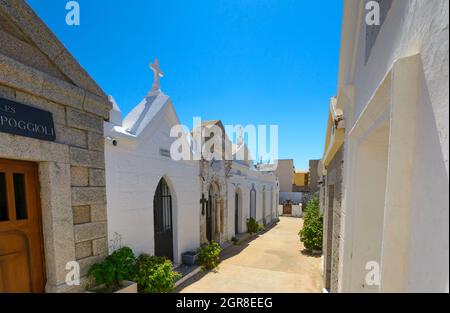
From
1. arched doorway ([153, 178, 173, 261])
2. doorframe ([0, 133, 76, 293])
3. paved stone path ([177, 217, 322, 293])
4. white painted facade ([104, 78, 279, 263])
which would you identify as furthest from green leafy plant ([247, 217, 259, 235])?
doorframe ([0, 133, 76, 293])

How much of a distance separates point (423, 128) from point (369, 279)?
1.96m

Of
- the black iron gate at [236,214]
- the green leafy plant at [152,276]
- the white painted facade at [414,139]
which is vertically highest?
the white painted facade at [414,139]

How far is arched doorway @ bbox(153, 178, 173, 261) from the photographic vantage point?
6.21 m

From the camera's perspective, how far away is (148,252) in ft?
17.8

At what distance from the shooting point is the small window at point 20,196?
2.29 metres

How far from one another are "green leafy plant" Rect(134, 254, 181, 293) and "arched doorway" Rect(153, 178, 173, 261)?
4.51 ft

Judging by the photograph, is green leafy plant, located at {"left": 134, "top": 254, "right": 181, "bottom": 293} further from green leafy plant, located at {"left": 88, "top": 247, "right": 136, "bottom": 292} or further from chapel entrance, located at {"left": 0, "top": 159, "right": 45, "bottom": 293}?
chapel entrance, located at {"left": 0, "top": 159, "right": 45, "bottom": 293}

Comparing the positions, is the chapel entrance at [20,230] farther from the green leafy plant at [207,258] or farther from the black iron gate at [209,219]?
the black iron gate at [209,219]

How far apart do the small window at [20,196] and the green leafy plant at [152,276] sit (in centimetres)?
285

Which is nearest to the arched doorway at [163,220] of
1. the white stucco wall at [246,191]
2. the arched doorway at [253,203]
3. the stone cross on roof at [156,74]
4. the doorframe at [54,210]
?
the stone cross on roof at [156,74]
